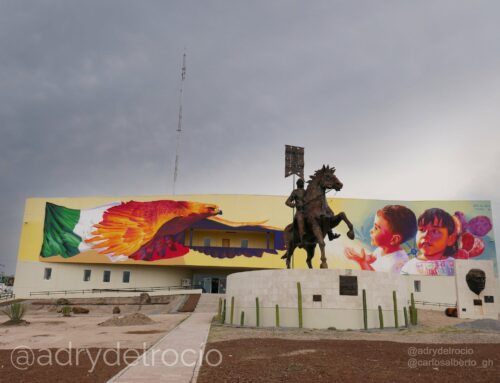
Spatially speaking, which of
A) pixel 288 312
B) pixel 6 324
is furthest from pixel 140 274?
pixel 288 312

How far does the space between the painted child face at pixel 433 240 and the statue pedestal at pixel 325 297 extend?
30048 mm

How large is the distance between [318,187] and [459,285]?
11.5 m

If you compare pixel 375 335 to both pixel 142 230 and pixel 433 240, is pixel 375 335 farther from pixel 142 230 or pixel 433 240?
pixel 142 230

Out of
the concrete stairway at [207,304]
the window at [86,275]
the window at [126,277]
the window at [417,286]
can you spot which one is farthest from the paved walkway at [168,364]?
the window at [86,275]

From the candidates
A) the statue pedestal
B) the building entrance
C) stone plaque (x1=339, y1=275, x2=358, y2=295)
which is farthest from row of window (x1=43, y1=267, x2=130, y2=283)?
stone plaque (x1=339, y1=275, x2=358, y2=295)

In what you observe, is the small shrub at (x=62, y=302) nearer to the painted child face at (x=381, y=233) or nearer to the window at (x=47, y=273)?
the window at (x=47, y=273)

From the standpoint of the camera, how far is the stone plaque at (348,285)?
57.5 feet

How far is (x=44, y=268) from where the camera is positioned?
48219 millimetres

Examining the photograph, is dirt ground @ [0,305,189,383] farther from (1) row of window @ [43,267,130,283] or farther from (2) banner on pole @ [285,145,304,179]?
(1) row of window @ [43,267,130,283]

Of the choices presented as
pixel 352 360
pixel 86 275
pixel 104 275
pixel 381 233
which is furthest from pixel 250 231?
pixel 352 360

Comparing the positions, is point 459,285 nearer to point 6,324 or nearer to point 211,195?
point 6,324

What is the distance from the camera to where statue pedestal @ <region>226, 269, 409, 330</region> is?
17.4 meters

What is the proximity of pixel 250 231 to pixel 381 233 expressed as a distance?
14.8 meters

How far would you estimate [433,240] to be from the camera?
46.5 meters
